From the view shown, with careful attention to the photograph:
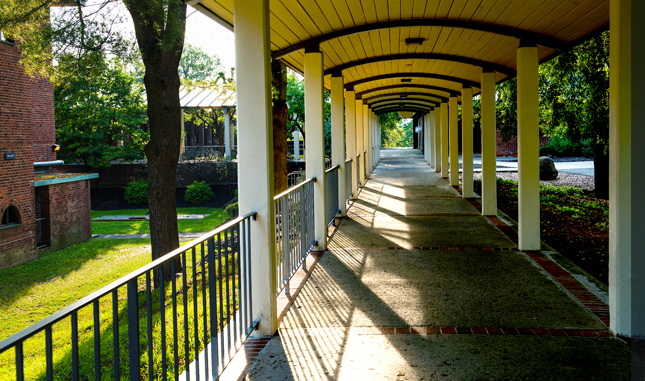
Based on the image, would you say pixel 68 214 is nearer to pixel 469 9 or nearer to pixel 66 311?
pixel 469 9

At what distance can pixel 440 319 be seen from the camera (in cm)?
447

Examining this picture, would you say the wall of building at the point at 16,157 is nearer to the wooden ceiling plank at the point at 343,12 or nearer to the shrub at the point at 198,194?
the shrub at the point at 198,194

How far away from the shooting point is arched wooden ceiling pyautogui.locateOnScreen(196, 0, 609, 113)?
18.5ft

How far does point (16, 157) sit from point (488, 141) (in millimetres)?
13169

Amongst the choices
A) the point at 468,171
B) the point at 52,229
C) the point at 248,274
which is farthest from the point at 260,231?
the point at 52,229

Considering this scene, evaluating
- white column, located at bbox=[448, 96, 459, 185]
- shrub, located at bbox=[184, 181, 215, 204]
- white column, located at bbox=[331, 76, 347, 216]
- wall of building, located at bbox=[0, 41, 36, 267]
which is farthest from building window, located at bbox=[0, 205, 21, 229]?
white column, located at bbox=[448, 96, 459, 185]

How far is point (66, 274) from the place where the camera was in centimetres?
1450

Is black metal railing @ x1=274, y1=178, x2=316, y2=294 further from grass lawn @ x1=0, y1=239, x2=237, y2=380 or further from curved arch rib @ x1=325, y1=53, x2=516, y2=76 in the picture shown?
curved arch rib @ x1=325, y1=53, x2=516, y2=76

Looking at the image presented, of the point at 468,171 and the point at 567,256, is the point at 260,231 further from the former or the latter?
the point at 468,171

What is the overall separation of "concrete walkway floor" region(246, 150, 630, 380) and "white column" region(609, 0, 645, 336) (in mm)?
276

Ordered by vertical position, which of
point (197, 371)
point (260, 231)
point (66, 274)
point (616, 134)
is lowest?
point (66, 274)

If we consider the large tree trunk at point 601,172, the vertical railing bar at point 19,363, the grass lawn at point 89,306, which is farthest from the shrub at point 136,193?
the vertical railing bar at point 19,363

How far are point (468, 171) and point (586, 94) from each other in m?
3.28

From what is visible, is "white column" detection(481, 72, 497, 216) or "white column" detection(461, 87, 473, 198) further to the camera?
"white column" detection(461, 87, 473, 198)
